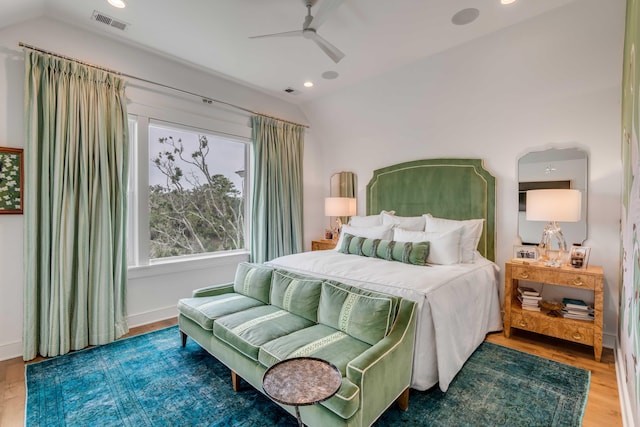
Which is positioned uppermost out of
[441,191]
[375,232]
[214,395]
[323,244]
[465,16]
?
[465,16]

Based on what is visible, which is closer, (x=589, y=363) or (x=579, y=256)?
(x=589, y=363)

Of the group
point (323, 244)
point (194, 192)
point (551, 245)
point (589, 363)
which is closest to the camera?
point (589, 363)

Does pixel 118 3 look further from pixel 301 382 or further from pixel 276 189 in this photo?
pixel 301 382

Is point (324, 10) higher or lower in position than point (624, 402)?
Result: higher

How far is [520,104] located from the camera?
3.23 meters

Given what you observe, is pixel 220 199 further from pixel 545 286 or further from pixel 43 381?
pixel 545 286

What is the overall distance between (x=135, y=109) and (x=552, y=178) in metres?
4.42

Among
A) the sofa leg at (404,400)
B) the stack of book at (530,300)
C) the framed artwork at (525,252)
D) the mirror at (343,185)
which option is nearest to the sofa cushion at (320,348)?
the sofa leg at (404,400)

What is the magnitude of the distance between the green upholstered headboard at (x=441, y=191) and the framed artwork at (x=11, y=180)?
3.88 m

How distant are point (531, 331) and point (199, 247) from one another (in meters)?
3.86

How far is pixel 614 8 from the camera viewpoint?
2.38m

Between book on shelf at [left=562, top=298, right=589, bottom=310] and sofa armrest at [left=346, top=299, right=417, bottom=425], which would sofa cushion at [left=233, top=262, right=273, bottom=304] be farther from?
book on shelf at [left=562, top=298, right=589, bottom=310]

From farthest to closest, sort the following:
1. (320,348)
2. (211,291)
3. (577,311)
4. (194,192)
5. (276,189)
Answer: (276,189)
(194,192)
(211,291)
(577,311)
(320,348)

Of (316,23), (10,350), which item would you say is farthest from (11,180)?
(316,23)
